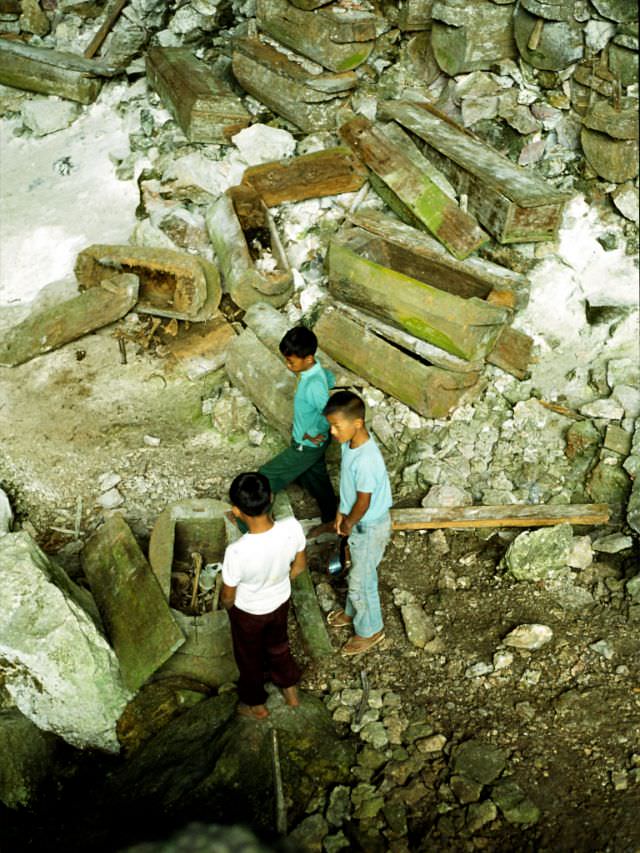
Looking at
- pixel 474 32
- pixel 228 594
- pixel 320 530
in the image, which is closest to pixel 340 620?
pixel 320 530

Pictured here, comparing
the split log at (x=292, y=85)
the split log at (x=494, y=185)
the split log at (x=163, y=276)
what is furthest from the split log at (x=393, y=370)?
the split log at (x=292, y=85)

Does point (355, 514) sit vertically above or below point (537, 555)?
above

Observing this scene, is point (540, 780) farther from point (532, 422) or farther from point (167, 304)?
point (167, 304)

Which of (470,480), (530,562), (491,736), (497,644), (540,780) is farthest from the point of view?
(470,480)

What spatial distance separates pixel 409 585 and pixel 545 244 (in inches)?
128

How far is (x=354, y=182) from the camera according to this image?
7.73m

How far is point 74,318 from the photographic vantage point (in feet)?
23.9

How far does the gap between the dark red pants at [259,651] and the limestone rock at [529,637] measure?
4.37 feet

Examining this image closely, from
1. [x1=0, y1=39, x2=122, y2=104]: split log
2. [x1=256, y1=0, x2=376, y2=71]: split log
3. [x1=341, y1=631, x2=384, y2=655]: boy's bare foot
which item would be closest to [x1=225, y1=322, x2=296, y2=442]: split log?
[x1=341, y1=631, x2=384, y2=655]: boy's bare foot

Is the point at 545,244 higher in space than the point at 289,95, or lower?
lower

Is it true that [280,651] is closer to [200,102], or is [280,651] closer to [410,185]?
[410,185]

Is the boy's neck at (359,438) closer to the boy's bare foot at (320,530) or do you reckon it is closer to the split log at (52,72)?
the boy's bare foot at (320,530)

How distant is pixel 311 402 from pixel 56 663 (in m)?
2.13

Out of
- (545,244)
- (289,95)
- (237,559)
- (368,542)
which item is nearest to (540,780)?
(368,542)
